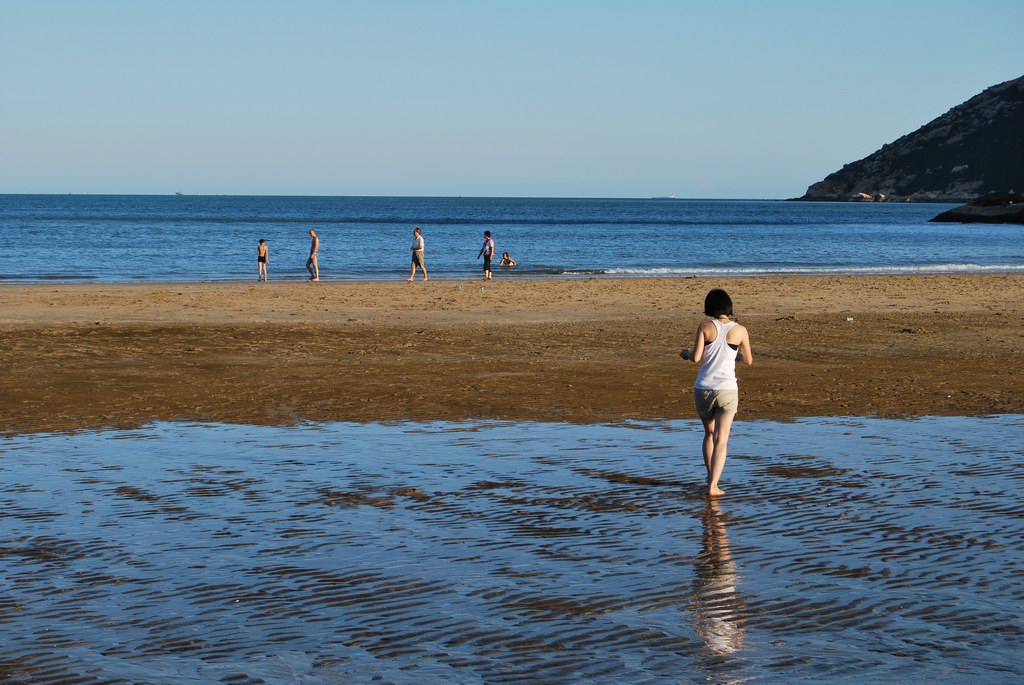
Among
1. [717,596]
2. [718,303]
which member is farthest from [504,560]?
[718,303]

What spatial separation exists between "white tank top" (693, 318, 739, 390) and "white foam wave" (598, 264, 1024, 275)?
30242mm

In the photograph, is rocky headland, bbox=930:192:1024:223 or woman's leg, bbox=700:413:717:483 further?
rocky headland, bbox=930:192:1024:223

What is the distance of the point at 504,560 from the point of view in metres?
6.75

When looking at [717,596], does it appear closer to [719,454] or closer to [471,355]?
[719,454]

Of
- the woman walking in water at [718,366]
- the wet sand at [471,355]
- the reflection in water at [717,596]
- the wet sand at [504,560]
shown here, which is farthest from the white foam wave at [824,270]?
the reflection in water at [717,596]

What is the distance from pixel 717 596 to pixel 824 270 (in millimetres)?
36903

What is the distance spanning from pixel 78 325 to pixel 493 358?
7.33m

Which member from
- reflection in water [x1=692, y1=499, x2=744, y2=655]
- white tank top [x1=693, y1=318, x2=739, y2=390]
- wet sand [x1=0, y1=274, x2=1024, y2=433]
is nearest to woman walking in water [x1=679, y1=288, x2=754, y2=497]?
white tank top [x1=693, y1=318, x2=739, y2=390]

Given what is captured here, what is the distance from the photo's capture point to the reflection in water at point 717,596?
5516 millimetres

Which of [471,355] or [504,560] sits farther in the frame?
[471,355]

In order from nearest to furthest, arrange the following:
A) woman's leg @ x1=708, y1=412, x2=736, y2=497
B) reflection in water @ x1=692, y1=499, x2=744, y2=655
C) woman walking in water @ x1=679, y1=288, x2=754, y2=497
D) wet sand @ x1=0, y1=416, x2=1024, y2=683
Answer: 1. wet sand @ x1=0, y1=416, x2=1024, y2=683
2. reflection in water @ x1=692, y1=499, x2=744, y2=655
3. woman's leg @ x1=708, y1=412, x2=736, y2=497
4. woman walking in water @ x1=679, y1=288, x2=754, y2=497

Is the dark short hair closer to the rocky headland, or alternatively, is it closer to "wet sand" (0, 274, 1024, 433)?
"wet sand" (0, 274, 1024, 433)

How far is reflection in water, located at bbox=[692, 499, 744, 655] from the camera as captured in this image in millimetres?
5516

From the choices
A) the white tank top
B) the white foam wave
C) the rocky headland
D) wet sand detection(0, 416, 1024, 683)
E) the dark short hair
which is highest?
the rocky headland
